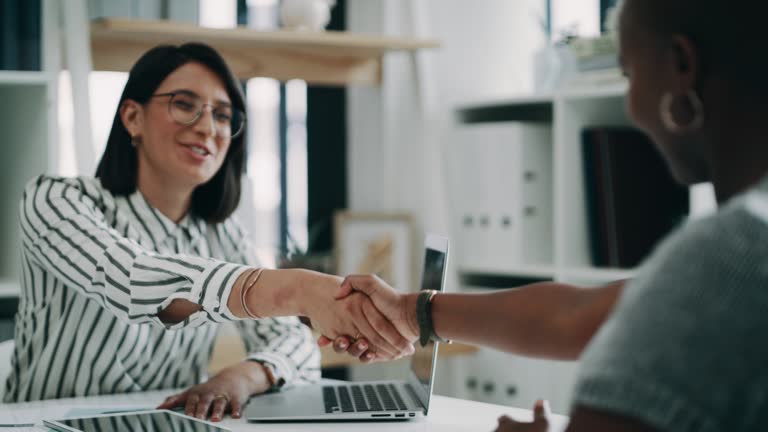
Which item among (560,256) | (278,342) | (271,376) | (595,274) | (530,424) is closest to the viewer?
(530,424)

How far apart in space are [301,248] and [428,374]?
1.72 m

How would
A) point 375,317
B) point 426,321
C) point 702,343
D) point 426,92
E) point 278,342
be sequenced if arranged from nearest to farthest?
1. point 702,343
2. point 426,321
3. point 375,317
4. point 278,342
5. point 426,92

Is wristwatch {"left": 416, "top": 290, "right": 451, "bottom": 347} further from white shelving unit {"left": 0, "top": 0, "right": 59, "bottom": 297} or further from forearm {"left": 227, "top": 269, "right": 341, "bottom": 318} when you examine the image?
white shelving unit {"left": 0, "top": 0, "right": 59, "bottom": 297}

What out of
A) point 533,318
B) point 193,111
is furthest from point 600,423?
point 193,111

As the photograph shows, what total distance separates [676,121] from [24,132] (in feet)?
6.62

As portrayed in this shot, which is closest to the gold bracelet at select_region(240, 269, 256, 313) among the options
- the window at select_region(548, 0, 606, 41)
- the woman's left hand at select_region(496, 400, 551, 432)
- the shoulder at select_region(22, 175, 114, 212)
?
the shoulder at select_region(22, 175, 114, 212)

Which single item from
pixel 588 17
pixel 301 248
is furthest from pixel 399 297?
pixel 588 17

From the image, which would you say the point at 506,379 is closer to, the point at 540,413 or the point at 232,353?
the point at 232,353

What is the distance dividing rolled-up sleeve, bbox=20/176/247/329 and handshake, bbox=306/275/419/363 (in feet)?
0.52

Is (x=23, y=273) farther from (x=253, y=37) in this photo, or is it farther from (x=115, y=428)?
(x=253, y=37)

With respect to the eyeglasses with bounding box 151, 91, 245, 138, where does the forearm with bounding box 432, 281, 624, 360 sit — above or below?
below

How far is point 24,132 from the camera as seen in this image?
246 cm

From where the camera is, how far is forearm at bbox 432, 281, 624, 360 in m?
1.19

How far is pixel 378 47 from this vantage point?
2850 millimetres
